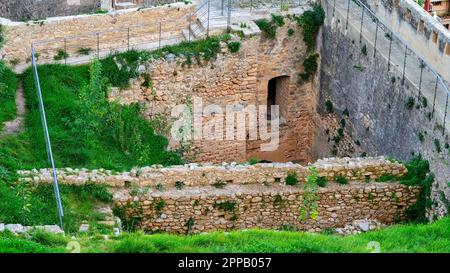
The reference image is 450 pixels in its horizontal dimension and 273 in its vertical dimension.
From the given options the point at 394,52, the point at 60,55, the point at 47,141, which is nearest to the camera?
the point at 47,141

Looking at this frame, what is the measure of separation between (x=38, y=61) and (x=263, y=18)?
5839mm

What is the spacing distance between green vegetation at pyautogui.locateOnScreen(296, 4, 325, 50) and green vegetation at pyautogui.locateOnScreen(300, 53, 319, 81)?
0.48 m

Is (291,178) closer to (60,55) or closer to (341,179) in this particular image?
(341,179)

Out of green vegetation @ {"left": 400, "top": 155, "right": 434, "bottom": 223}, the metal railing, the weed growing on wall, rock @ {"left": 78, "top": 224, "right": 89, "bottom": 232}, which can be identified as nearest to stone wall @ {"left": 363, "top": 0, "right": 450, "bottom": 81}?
the metal railing

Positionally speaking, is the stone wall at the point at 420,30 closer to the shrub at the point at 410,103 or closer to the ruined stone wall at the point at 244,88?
the shrub at the point at 410,103

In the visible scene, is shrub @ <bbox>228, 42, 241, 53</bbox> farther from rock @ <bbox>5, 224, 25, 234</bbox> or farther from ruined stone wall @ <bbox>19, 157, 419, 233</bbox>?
rock @ <bbox>5, 224, 25, 234</bbox>

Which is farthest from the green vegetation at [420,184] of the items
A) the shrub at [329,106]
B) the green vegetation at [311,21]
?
the green vegetation at [311,21]

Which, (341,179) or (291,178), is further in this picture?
(341,179)

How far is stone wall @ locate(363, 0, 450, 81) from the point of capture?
2220cm

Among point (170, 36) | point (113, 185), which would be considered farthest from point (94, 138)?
point (170, 36)

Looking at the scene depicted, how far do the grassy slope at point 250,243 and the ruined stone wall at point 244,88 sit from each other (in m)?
7.90

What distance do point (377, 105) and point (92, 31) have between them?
688 centimetres

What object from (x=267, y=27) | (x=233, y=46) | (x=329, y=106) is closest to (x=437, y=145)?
(x=329, y=106)

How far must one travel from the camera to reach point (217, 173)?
20.5m
